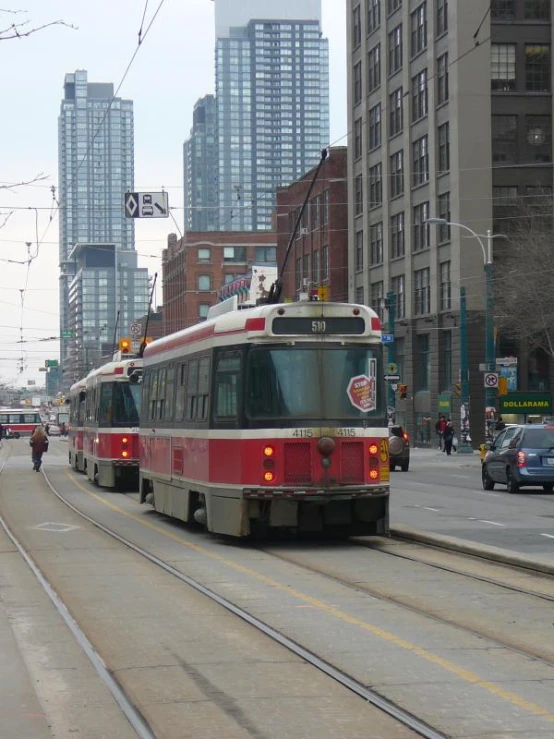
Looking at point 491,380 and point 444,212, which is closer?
point 491,380

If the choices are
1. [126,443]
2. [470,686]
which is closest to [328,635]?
[470,686]

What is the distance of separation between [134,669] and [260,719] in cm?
175

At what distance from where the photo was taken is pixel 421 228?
70.9 metres

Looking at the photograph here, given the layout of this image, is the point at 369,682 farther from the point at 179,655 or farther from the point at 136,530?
the point at 136,530

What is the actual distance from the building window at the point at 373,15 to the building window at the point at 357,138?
18.2 feet

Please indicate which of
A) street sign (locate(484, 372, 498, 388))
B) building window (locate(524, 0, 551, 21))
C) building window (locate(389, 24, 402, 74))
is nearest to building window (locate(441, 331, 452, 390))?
street sign (locate(484, 372, 498, 388))

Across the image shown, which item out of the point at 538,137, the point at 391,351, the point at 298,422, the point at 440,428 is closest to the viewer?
the point at 298,422

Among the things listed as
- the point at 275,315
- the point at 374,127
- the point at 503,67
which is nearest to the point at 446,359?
the point at 503,67

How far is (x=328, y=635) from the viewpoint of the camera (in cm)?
994

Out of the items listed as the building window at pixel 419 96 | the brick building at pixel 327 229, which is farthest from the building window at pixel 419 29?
the brick building at pixel 327 229

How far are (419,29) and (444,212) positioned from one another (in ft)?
35.3

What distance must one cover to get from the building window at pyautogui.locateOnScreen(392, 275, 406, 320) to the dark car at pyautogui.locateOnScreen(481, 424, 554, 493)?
43.0 metres

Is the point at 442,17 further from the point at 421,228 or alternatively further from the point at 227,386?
the point at 227,386

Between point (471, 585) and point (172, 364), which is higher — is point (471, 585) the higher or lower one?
the lower one
